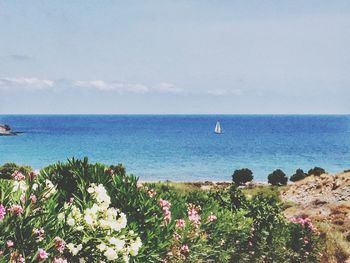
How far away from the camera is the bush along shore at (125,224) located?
5.77m

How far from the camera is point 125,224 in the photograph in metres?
6.76

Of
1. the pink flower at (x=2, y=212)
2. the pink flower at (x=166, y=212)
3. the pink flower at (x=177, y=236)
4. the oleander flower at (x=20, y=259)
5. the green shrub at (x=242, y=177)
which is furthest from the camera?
the green shrub at (x=242, y=177)

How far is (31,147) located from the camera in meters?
131

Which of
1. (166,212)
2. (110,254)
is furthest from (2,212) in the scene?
(166,212)

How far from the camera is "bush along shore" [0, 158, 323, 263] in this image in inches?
227

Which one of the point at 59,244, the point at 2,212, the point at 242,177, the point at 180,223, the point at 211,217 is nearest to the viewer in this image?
the point at 2,212

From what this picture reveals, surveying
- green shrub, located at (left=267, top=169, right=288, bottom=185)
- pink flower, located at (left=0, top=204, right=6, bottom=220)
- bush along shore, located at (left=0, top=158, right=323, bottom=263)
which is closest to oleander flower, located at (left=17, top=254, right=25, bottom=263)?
bush along shore, located at (left=0, top=158, right=323, bottom=263)

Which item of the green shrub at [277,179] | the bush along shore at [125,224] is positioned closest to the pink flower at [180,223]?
the bush along shore at [125,224]

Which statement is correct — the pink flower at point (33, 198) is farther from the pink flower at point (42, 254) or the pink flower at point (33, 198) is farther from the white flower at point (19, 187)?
the pink flower at point (42, 254)

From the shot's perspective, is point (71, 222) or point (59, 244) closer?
point (59, 244)

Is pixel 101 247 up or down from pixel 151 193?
down

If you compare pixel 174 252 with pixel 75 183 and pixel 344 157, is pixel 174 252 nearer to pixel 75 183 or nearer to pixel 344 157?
pixel 75 183

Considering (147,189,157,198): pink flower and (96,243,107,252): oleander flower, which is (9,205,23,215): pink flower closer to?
(96,243,107,252): oleander flower

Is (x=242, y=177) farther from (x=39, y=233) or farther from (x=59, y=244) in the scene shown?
(x=39, y=233)
